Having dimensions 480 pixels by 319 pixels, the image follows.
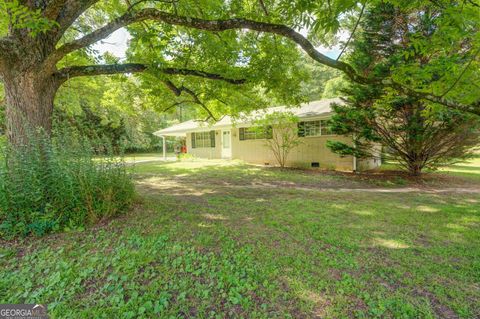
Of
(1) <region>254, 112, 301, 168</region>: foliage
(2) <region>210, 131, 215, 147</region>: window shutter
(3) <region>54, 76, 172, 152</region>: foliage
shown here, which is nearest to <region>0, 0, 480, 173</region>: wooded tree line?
(3) <region>54, 76, 172, 152</region>: foliage

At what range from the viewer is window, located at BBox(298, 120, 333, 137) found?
471 inches

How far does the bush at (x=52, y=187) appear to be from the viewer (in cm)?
330

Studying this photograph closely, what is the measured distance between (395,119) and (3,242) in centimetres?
1128

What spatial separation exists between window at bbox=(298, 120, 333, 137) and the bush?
10518 millimetres

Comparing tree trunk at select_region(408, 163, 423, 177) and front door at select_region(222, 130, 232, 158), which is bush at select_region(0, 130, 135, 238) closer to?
tree trunk at select_region(408, 163, 423, 177)

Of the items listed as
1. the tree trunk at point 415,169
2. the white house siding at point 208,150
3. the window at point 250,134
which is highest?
the window at point 250,134

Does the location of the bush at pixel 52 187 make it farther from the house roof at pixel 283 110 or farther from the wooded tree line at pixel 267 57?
A: the house roof at pixel 283 110

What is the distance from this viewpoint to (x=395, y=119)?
8.95 m

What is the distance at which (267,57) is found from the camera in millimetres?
6883

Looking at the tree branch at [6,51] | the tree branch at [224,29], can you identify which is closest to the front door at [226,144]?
the tree branch at [224,29]

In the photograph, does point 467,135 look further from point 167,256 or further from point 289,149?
point 167,256

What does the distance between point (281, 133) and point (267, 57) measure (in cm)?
653

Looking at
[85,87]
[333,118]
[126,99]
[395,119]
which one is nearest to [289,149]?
[333,118]

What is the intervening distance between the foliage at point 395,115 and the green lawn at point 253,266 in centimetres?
447
